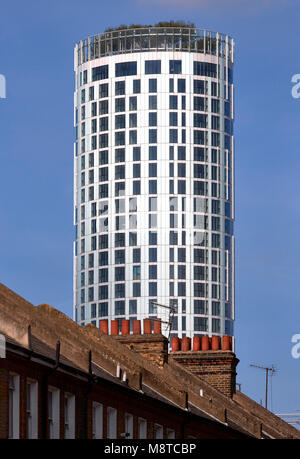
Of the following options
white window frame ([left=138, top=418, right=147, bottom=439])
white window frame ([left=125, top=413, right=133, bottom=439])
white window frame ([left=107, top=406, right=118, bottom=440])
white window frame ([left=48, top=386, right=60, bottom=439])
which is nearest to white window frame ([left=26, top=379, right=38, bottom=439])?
white window frame ([left=48, top=386, right=60, bottom=439])

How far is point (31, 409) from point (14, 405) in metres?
1.28

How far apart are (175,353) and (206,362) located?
5.33 feet

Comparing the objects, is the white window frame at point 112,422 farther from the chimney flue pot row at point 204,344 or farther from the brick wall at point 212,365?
the chimney flue pot row at point 204,344

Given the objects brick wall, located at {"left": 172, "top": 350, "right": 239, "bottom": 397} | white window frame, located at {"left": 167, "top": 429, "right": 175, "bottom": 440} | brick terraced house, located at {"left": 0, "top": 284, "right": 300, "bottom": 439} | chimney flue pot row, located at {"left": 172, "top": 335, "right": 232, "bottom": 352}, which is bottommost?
white window frame, located at {"left": 167, "top": 429, "right": 175, "bottom": 440}

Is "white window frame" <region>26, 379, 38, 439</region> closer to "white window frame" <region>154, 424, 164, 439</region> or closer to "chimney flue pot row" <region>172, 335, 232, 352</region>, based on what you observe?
"white window frame" <region>154, 424, 164, 439</region>

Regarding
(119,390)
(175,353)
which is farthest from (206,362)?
(119,390)

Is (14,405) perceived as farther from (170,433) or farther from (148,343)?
(148,343)

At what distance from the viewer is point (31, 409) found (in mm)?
34031

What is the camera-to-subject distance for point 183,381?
57.8 metres

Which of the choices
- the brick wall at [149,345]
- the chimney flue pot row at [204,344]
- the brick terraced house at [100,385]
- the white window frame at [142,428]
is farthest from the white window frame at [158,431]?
the chimney flue pot row at [204,344]

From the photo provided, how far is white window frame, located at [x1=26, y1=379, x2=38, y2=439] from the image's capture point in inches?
1331

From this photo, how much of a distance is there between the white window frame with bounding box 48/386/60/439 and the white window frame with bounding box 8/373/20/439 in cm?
259

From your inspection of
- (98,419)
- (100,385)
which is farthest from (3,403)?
(98,419)
